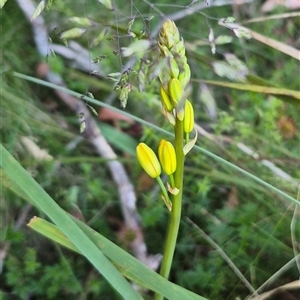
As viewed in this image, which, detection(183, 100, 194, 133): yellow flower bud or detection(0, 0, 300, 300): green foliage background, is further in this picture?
detection(0, 0, 300, 300): green foliage background

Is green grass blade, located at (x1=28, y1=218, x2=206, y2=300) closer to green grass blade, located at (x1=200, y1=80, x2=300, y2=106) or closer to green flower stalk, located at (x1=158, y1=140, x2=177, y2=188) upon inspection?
green flower stalk, located at (x1=158, y1=140, x2=177, y2=188)

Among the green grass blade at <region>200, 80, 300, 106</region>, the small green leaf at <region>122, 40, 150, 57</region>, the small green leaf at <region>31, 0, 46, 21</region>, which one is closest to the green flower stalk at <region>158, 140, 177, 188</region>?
the small green leaf at <region>122, 40, 150, 57</region>

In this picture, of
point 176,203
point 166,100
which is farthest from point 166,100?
point 176,203

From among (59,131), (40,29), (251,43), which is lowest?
(251,43)

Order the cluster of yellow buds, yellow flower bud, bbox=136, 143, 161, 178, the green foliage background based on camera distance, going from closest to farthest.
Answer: the cluster of yellow buds < yellow flower bud, bbox=136, 143, 161, 178 < the green foliage background

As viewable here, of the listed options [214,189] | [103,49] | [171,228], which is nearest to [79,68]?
[103,49]

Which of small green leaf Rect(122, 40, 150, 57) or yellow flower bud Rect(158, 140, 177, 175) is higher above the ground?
small green leaf Rect(122, 40, 150, 57)

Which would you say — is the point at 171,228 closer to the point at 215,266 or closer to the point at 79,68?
the point at 215,266

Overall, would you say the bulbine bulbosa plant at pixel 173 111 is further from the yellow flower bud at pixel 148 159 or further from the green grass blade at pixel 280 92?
the green grass blade at pixel 280 92
